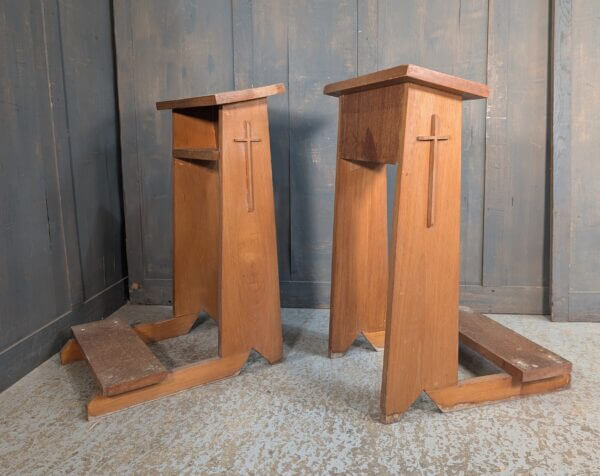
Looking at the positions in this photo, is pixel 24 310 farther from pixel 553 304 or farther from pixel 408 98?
pixel 553 304

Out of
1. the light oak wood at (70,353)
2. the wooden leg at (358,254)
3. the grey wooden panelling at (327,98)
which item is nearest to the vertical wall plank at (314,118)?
the grey wooden panelling at (327,98)

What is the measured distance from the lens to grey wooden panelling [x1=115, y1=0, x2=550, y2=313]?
8.45 feet

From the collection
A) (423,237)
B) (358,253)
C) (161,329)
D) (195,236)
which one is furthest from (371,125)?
(161,329)

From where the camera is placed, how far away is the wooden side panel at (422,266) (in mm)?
1533

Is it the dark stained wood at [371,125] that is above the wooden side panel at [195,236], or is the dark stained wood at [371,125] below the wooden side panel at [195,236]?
above

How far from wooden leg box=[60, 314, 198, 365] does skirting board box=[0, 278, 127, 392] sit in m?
0.09

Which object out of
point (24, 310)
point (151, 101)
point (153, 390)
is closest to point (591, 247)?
point (153, 390)

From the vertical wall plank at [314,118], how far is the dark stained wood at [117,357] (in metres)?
1.08

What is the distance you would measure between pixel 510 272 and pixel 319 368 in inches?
51.1

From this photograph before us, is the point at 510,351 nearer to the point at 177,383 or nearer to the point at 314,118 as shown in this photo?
the point at 177,383

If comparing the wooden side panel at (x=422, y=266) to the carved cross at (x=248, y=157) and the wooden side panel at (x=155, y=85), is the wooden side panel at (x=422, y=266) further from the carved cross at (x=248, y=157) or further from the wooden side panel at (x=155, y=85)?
the wooden side panel at (x=155, y=85)

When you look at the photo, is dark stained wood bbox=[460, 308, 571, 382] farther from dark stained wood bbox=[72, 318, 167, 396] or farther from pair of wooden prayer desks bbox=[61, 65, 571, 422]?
dark stained wood bbox=[72, 318, 167, 396]

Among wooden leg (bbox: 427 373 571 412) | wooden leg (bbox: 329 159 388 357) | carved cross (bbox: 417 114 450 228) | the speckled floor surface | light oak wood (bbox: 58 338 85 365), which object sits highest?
carved cross (bbox: 417 114 450 228)

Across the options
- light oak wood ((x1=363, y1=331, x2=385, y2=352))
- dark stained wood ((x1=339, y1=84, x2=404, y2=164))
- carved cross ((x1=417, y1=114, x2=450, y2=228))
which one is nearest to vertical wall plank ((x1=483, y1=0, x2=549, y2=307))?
Answer: light oak wood ((x1=363, y1=331, x2=385, y2=352))
